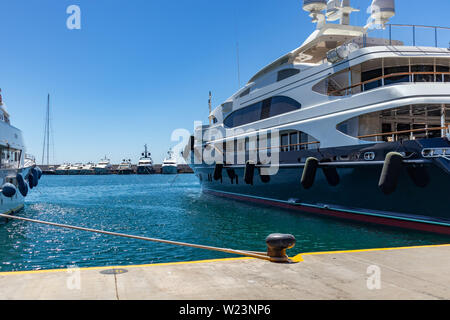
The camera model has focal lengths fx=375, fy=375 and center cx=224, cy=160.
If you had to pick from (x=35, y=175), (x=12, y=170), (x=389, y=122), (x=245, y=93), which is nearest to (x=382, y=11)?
(x=389, y=122)

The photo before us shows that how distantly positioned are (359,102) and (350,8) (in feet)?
29.0

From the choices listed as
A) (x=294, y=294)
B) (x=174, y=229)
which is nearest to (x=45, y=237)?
(x=174, y=229)

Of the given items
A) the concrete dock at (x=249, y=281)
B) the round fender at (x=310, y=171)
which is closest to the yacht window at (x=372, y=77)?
the round fender at (x=310, y=171)

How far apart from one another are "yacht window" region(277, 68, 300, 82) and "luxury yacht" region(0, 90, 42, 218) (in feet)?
42.5

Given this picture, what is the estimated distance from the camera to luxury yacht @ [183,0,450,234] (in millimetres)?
11406

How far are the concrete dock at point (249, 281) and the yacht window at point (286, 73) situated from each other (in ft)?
43.7

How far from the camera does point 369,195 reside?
13.0 m

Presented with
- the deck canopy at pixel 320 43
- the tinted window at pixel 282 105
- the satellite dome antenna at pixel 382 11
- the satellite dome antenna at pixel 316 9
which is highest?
the satellite dome antenna at pixel 316 9

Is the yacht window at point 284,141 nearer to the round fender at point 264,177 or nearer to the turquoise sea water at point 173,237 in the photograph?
the round fender at point 264,177

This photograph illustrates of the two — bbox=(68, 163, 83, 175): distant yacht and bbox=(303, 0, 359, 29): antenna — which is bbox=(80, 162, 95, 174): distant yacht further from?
bbox=(303, 0, 359, 29): antenna

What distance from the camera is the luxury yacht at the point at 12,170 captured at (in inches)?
599

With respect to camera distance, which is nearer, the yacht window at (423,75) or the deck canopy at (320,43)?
the yacht window at (423,75)
